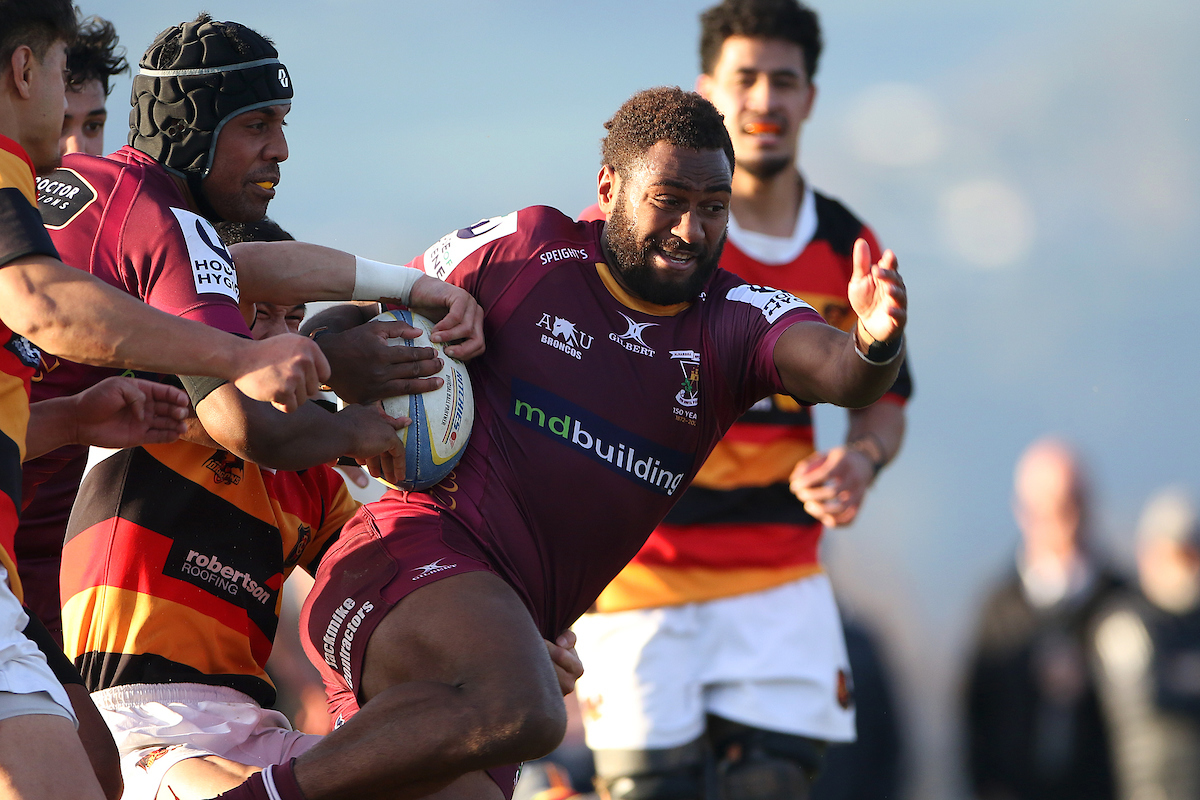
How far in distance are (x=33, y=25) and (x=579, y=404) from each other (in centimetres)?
194

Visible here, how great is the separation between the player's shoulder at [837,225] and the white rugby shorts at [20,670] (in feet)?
14.4

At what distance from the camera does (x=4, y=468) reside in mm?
3340

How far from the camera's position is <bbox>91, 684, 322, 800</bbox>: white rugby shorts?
437 centimetres

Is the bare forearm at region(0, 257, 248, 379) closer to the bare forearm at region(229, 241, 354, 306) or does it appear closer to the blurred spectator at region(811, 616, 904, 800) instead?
the bare forearm at region(229, 241, 354, 306)

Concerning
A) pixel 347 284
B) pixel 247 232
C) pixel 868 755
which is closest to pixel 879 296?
pixel 347 284

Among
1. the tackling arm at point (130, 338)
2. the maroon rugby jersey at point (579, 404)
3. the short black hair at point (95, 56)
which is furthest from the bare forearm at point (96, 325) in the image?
the short black hair at point (95, 56)

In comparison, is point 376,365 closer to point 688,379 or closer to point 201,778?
point 688,379

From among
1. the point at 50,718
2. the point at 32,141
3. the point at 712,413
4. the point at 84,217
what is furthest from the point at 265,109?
the point at 50,718

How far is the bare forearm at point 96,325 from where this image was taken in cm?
320

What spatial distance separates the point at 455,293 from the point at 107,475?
1.24 metres

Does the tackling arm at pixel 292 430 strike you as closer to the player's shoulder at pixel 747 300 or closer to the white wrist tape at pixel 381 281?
the white wrist tape at pixel 381 281

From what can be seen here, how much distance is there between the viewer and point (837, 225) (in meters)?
6.91

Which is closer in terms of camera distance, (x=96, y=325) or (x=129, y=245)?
(x=96, y=325)

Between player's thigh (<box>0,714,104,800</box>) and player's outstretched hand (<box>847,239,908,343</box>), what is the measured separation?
2325mm
